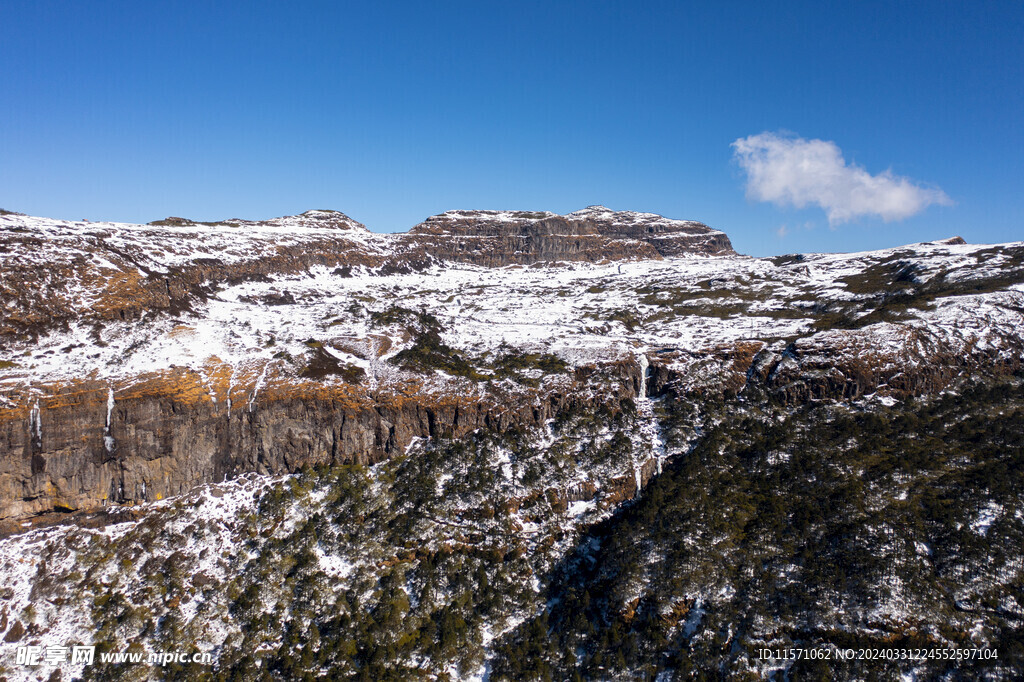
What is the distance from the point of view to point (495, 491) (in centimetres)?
5559

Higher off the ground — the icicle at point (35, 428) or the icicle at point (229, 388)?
the icicle at point (229, 388)

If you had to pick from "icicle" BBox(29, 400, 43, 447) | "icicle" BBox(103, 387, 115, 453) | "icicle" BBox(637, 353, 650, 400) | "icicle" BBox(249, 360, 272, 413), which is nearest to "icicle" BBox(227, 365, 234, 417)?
"icicle" BBox(249, 360, 272, 413)

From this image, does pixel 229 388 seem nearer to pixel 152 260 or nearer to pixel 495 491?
pixel 495 491

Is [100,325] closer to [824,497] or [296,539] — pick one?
[296,539]

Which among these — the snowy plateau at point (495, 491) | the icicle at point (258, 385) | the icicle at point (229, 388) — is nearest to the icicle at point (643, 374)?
the snowy plateau at point (495, 491)

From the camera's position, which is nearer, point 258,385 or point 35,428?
point 35,428

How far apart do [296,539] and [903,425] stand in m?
69.4

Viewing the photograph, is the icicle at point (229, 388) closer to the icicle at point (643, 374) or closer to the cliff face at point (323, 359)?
the cliff face at point (323, 359)

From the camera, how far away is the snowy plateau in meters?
40.9

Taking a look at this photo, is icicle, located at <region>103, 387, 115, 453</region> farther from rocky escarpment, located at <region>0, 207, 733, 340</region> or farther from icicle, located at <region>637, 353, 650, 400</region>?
icicle, located at <region>637, 353, 650, 400</region>

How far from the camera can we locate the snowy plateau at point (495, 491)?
4091cm

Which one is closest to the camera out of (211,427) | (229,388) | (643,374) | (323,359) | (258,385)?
(211,427)

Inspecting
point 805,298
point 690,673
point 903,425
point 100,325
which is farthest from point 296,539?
point 805,298

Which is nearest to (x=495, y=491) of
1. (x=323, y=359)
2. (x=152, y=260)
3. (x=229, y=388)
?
(x=323, y=359)
